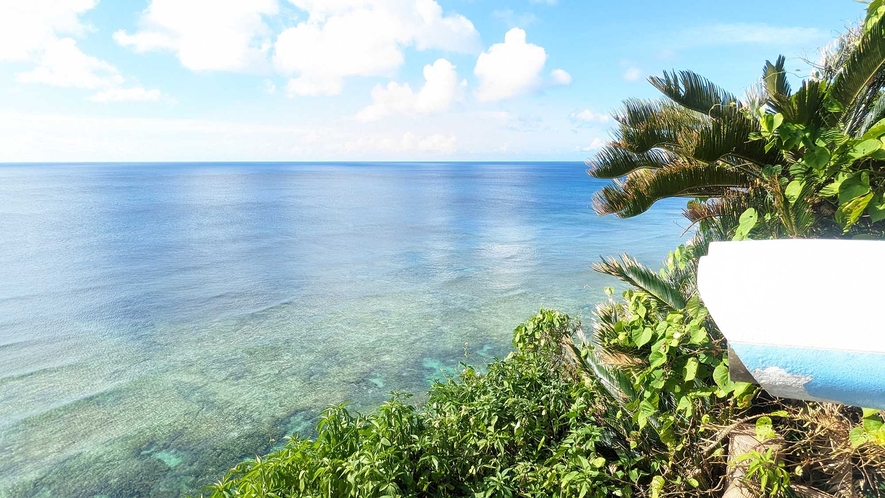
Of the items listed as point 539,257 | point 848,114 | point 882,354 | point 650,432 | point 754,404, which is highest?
point 848,114

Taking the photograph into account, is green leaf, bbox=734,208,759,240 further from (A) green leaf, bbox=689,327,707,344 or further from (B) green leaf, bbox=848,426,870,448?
(B) green leaf, bbox=848,426,870,448

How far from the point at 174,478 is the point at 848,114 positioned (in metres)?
8.12

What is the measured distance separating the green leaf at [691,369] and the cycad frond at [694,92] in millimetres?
2125

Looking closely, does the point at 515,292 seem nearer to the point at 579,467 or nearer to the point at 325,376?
the point at 325,376

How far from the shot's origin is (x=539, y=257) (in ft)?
66.9

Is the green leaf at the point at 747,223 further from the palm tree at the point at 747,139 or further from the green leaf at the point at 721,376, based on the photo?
the green leaf at the point at 721,376

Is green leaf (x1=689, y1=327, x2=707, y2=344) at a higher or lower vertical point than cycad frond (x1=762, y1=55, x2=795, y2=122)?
lower

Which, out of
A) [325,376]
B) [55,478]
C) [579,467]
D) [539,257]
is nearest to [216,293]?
[325,376]

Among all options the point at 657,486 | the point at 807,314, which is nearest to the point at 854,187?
the point at 657,486

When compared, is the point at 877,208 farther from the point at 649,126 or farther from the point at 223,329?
the point at 223,329

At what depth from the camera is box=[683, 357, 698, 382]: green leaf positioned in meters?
3.52

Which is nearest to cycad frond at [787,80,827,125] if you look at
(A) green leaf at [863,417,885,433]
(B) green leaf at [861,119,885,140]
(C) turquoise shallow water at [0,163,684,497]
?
(B) green leaf at [861,119,885,140]

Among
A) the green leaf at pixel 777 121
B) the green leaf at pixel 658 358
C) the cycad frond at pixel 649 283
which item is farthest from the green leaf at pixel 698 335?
the green leaf at pixel 777 121

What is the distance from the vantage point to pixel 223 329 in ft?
38.5
